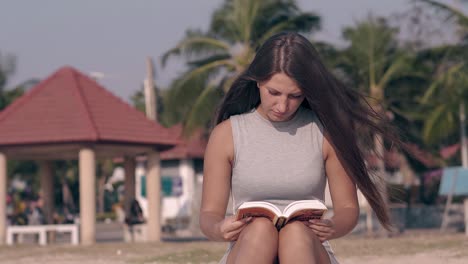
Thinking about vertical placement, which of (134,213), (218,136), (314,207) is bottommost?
(134,213)

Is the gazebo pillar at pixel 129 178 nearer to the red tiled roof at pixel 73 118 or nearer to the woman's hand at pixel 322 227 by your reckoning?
the red tiled roof at pixel 73 118

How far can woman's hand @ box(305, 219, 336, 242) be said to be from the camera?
13.6 ft

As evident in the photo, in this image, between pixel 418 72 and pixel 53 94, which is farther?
pixel 418 72

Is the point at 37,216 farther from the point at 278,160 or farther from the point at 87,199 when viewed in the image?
the point at 278,160

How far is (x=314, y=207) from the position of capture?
13.0ft

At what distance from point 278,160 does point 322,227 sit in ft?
1.25

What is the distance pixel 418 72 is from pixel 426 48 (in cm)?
125

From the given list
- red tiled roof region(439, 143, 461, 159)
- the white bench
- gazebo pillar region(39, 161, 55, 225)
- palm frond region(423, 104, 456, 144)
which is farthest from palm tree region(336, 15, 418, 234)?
red tiled roof region(439, 143, 461, 159)

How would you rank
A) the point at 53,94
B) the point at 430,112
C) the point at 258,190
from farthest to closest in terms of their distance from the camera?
the point at 430,112 → the point at 53,94 → the point at 258,190

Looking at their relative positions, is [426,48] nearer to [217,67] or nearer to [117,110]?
[217,67]

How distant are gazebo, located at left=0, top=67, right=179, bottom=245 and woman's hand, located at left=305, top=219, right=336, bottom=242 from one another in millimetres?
16655

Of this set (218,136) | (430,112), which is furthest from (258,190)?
(430,112)

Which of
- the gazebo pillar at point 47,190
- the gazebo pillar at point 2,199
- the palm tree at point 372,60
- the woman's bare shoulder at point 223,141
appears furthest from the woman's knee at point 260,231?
the palm tree at point 372,60

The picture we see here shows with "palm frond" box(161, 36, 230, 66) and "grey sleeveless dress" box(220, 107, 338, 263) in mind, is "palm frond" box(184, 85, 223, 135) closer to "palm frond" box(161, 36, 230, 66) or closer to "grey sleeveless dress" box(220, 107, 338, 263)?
"palm frond" box(161, 36, 230, 66)
